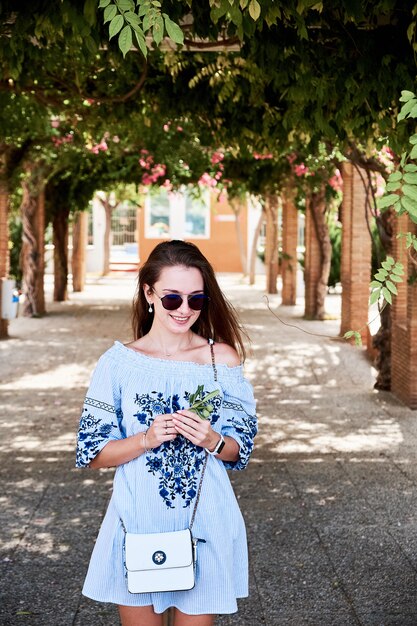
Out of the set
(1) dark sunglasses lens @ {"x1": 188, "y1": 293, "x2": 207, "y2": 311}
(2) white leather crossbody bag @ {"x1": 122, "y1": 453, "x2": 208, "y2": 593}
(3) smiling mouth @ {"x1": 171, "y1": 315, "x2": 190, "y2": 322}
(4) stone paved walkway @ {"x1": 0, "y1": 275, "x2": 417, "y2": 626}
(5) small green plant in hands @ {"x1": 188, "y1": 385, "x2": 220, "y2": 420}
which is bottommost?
(4) stone paved walkway @ {"x1": 0, "y1": 275, "x2": 417, "y2": 626}

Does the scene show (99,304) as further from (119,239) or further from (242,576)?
(242,576)

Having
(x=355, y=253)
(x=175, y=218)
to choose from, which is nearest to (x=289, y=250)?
(x=355, y=253)

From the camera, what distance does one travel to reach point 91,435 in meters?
3.13

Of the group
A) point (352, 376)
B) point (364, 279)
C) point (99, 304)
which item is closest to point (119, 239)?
point (99, 304)

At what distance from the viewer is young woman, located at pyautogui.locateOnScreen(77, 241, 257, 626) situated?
119 inches

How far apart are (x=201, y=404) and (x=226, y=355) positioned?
31 centimetres

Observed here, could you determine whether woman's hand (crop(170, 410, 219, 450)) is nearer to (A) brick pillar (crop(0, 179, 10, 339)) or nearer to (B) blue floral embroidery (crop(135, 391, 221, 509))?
(B) blue floral embroidery (crop(135, 391, 221, 509))

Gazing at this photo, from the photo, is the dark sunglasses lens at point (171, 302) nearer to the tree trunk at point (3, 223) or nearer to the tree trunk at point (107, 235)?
the tree trunk at point (3, 223)

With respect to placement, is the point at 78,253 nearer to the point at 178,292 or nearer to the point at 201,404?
the point at 178,292

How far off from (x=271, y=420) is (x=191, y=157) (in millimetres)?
11828

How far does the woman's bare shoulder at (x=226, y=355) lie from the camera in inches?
127

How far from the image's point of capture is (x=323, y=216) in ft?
76.1

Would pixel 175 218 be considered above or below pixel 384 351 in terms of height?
above

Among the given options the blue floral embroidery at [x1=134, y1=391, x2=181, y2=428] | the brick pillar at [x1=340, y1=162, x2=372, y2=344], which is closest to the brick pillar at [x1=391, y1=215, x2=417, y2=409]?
the brick pillar at [x1=340, y1=162, x2=372, y2=344]
